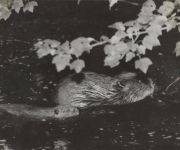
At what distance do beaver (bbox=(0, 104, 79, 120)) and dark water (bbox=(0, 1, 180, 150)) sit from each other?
3.6 inches

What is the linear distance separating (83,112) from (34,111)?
61 centimetres

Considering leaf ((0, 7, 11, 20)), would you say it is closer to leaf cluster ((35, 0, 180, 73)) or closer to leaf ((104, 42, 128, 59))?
leaf cluster ((35, 0, 180, 73))

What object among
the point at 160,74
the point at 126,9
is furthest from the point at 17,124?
the point at 126,9

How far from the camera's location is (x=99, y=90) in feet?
20.7

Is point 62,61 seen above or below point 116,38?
below

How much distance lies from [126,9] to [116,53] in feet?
18.5

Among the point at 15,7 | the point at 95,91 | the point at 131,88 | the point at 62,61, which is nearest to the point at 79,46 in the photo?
the point at 62,61

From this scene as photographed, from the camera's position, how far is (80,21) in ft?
25.9

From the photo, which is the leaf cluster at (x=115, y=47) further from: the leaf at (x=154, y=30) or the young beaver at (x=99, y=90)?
the young beaver at (x=99, y=90)

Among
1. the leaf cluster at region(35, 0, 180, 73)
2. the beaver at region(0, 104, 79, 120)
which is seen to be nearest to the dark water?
the beaver at region(0, 104, 79, 120)

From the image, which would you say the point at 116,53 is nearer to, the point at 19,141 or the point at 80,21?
the point at 19,141

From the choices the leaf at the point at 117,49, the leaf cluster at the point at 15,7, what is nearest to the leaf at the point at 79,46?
the leaf at the point at 117,49

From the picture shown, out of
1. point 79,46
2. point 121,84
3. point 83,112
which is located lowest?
point 83,112

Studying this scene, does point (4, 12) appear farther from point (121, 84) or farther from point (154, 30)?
point (121, 84)
